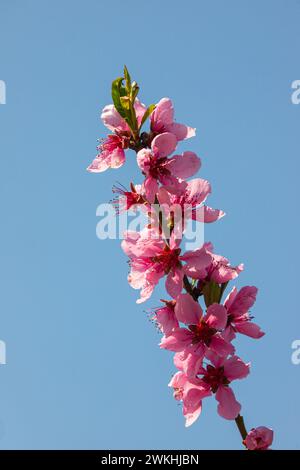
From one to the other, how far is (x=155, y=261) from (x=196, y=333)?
1.83 ft

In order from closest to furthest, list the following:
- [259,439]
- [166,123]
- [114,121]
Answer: [259,439]
[166,123]
[114,121]

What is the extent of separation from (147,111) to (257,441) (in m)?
2.29

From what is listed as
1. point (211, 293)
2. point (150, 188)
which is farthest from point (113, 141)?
point (211, 293)

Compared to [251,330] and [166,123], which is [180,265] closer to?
[251,330]

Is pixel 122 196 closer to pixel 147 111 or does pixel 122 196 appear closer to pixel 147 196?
pixel 147 196

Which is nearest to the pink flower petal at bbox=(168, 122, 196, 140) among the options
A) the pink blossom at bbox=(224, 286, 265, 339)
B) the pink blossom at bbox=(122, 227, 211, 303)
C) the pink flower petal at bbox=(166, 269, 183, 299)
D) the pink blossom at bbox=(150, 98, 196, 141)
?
Result: the pink blossom at bbox=(150, 98, 196, 141)

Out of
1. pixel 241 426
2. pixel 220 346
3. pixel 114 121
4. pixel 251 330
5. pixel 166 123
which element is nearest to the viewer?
pixel 241 426

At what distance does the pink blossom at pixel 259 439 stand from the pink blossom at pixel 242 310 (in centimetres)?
64

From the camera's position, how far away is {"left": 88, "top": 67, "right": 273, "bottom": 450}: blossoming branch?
9.98 ft

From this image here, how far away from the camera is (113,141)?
360 cm

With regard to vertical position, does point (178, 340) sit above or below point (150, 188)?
below

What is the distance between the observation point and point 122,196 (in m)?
3.58

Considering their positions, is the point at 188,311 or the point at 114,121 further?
the point at 114,121
